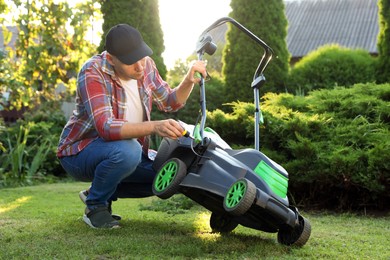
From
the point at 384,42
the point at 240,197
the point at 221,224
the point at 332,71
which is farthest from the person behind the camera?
the point at 332,71

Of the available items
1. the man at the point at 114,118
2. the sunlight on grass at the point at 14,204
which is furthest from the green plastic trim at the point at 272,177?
the sunlight on grass at the point at 14,204

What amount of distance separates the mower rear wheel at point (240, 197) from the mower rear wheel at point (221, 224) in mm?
655

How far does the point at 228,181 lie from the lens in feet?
9.45

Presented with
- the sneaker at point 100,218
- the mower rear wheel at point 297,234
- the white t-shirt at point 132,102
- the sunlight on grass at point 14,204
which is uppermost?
the white t-shirt at point 132,102

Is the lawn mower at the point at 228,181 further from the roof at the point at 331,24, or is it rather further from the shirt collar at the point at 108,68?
the roof at the point at 331,24

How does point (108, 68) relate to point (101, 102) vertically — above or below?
above

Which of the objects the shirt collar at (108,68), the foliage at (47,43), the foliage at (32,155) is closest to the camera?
the shirt collar at (108,68)

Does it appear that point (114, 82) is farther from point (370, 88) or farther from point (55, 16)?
point (55, 16)

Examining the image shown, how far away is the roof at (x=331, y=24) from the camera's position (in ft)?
84.6

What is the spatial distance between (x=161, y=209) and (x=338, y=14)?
84.2ft

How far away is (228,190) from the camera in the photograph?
283cm

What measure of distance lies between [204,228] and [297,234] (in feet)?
2.49

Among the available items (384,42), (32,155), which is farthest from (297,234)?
(32,155)

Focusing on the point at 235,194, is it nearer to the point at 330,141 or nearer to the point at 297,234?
the point at 297,234
